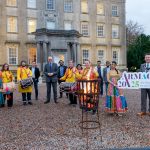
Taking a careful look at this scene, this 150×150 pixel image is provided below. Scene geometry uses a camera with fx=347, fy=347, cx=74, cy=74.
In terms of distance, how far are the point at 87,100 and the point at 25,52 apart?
3414 cm

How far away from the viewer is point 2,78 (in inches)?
560

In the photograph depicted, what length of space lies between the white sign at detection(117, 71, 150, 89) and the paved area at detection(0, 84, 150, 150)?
987mm

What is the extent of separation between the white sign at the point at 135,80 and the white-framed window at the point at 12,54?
3061 cm

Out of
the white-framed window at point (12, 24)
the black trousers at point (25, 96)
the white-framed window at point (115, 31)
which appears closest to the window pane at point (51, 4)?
the white-framed window at point (12, 24)

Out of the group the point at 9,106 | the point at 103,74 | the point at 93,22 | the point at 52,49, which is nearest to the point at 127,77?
the point at 9,106

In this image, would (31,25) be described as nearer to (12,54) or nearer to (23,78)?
(12,54)

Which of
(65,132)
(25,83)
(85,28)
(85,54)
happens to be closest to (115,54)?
(85,54)

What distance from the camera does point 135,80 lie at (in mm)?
10883

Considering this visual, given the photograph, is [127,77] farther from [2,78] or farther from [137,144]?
[2,78]

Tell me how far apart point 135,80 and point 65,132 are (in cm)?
336

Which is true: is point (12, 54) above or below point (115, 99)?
above

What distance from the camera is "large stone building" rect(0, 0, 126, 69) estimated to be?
1475 inches

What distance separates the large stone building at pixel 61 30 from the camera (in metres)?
37.5

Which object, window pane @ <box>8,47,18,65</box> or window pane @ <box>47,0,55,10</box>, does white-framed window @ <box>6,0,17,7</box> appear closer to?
window pane @ <box>47,0,55,10</box>
